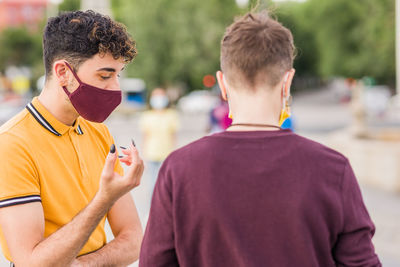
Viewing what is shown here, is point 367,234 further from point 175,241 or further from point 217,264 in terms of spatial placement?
point 175,241

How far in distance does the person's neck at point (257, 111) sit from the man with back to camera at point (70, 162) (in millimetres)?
418

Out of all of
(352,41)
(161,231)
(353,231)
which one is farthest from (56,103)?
(352,41)

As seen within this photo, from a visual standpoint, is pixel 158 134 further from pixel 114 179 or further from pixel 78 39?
pixel 114 179

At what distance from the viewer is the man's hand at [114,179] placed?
68.8 inches

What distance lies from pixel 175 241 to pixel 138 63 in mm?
32276

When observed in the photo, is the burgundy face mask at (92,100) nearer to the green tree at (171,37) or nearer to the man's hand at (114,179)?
the man's hand at (114,179)

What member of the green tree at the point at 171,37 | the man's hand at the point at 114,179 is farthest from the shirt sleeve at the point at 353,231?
the green tree at the point at 171,37

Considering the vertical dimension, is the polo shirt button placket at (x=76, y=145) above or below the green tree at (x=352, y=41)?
above

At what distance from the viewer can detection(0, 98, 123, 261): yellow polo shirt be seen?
1.81 metres

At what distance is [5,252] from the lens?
6.40 ft

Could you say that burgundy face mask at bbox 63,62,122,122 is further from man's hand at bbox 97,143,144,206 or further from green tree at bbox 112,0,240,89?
green tree at bbox 112,0,240,89

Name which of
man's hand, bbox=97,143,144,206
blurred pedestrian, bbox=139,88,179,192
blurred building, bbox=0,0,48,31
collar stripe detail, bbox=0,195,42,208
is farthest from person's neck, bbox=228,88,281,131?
blurred building, bbox=0,0,48,31

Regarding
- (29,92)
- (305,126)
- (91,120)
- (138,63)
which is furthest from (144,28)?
(91,120)

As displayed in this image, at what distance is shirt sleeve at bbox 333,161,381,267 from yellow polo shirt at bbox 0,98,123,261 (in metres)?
1.01
